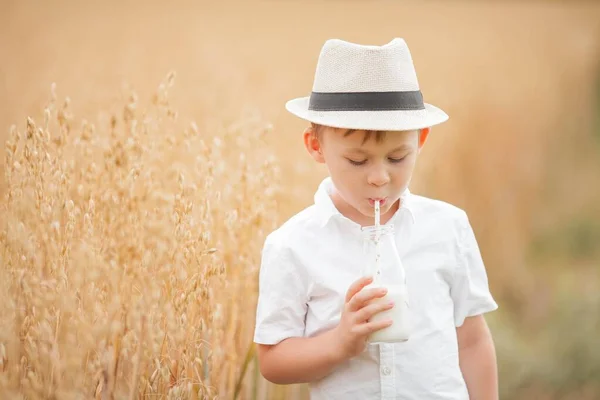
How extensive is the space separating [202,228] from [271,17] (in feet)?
2.71

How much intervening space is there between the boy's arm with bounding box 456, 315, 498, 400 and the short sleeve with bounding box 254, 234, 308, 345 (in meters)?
0.41

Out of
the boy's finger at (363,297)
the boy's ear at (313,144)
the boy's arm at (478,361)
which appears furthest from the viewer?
the boy's arm at (478,361)

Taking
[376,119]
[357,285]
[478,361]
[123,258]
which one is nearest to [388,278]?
[357,285]

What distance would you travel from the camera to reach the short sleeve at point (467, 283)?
1.76 metres

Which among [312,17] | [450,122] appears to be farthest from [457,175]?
[312,17]

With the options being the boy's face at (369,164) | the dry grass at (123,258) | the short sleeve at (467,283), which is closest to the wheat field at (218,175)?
the dry grass at (123,258)

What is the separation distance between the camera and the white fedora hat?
1581 mm

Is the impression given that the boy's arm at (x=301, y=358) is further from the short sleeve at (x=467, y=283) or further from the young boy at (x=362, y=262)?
the short sleeve at (x=467, y=283)

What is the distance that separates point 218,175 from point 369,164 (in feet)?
2.23

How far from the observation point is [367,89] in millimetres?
1608

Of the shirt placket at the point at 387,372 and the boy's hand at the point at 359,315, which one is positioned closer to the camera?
the boy's hand at the point at 359,315

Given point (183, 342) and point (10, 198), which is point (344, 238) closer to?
point (183, 342)

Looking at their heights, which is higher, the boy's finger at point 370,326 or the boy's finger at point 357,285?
the boy's finger at point 357,285

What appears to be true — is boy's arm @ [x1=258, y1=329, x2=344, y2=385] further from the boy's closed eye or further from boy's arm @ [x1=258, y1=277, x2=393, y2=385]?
the boy's closed eye
